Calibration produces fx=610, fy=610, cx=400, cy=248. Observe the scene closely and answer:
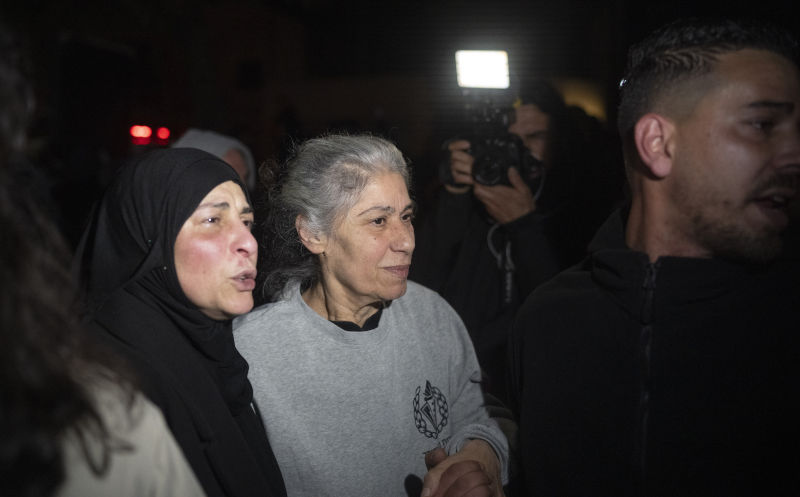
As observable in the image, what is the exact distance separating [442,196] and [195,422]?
5.98 ft

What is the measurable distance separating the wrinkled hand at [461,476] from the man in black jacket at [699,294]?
0.27 m

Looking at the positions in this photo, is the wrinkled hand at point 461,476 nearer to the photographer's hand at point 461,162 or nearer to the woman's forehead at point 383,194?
the woman's forehead at point 383,194

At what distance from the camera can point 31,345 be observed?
0.91 metres

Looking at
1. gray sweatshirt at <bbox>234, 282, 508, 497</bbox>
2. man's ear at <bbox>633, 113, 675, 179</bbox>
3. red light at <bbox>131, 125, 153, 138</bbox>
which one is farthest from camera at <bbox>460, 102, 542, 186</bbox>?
red light at <bbox>131, 125, 153, 138</bbox>

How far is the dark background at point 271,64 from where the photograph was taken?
22.7ft

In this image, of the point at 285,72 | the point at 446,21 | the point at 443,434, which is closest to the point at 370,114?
the point at 446,21

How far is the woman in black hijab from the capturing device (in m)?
1.68

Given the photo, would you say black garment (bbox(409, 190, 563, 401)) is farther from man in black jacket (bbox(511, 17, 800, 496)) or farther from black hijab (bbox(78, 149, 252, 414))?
black hijab (bbox(78, 149, 252, 414))

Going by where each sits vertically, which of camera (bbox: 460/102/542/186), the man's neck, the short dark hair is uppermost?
the short dark hair

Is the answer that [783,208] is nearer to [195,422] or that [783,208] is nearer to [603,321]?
[603,321]

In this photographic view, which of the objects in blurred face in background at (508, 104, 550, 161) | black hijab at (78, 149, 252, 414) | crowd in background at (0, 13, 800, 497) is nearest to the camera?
crowd in background at (0, 13, 800, 497)

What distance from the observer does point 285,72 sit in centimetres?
2075

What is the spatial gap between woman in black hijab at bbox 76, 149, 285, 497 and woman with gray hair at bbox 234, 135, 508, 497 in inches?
6.9

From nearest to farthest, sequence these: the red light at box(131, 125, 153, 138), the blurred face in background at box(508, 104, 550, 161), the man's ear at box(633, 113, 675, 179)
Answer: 1. the man's ear at box(633, 113, 675, 179)
2. the blurred face in background at box(508, 104, 550, 161)
3. the red light at box(131, 125, 153, 138)
